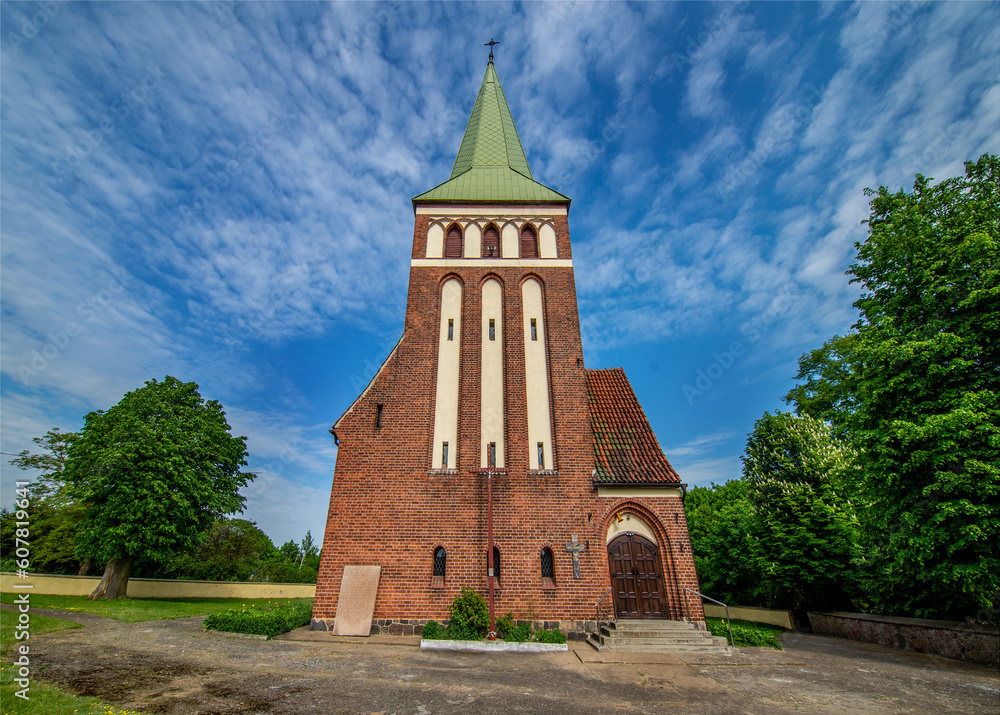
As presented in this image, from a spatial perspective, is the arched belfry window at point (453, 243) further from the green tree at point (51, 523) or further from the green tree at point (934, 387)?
the green tree at point (51, 523)

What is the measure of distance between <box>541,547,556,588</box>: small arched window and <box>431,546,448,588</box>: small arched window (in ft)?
8.87

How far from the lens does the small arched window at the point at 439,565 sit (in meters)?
11.6

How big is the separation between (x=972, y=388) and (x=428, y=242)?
1559 cm

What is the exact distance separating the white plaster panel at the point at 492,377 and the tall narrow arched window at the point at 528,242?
1700 millimetres

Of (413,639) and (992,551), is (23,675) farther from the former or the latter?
(992,551)

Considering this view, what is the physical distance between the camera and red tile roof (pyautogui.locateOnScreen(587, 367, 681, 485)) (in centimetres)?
1299

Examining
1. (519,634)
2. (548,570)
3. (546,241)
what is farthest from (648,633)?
(546,241)

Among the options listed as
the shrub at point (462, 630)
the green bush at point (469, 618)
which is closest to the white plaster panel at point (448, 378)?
the green bush at point (469, 618)

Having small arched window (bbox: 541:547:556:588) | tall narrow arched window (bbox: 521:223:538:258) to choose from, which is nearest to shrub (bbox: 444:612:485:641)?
small arched window (bbox: 541:547:556:588)

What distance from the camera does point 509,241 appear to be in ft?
53.0

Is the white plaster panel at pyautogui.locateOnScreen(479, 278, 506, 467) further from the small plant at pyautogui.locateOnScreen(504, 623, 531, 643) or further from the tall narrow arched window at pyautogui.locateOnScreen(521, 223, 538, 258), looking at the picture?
the small plant at pyautogui.locateOnScreen(504, 623, 531, 643)

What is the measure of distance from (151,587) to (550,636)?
25670 mm

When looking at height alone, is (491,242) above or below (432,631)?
above

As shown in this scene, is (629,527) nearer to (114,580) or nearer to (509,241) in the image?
(509,241)
